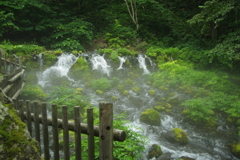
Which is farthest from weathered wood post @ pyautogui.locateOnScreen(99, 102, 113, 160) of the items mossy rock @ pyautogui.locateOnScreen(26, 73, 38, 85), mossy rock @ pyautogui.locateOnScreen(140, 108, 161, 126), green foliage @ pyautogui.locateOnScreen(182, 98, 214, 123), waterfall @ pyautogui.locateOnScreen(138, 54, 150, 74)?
waterfall @ pyautogui.locateOnScreen(138, 54, 150, 74)

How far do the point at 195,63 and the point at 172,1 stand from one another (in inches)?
588

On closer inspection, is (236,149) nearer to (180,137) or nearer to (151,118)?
(180,137)

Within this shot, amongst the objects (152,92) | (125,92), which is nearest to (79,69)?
(125,92)

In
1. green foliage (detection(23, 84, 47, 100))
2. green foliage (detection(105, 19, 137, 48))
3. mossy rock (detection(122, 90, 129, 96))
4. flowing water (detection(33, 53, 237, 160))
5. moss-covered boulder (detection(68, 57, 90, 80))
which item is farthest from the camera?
green foliage (detection(105, 19, 137, 48))

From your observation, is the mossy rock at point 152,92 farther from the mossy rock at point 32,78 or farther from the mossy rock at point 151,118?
the mossy rock at point 32,78

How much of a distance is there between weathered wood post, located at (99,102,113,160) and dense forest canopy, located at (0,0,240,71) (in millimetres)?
8844

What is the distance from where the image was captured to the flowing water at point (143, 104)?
233 inches

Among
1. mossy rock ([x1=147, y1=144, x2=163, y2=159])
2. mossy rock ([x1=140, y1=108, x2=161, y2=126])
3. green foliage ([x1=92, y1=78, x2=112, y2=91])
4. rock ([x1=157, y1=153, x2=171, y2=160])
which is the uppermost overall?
green foliage ([x1=92, y1=78, x2=112, y2=91])

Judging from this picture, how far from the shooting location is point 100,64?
1403 cm

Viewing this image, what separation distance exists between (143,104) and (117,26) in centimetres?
1189

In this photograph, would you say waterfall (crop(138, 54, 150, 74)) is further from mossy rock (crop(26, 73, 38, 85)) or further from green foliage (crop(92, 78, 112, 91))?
mossy rock (crop(26, 73, 38, 85))

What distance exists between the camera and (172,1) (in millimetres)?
25328

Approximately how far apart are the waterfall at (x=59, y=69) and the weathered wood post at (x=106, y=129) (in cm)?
1064

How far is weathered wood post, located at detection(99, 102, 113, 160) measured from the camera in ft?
6.26
